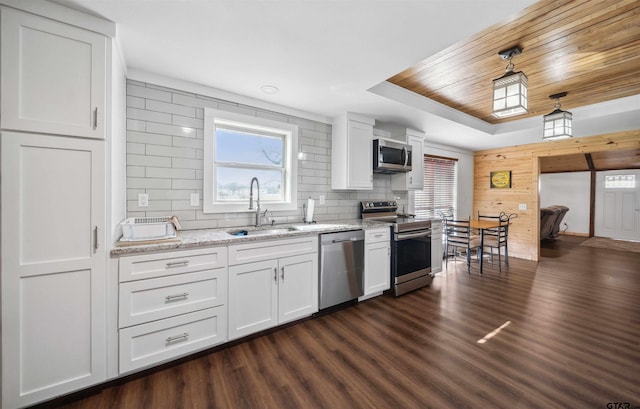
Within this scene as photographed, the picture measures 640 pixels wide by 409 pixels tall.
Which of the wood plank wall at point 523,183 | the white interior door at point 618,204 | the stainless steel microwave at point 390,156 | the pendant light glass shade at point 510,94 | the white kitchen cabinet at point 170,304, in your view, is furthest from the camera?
the white interior door at point 618,204

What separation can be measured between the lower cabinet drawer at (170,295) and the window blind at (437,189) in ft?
12.9

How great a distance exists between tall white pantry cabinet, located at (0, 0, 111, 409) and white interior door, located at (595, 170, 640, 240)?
40.2 feet

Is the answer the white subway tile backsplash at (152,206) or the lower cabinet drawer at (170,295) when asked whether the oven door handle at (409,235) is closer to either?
the lower cabinet drawer at (170,295)

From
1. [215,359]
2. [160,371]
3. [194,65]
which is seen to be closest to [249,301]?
[215,359]

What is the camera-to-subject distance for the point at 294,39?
5.90 feet

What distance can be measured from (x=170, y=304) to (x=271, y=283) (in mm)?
809

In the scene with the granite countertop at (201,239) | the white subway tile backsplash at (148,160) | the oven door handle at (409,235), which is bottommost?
the oven door handle at (409,235)

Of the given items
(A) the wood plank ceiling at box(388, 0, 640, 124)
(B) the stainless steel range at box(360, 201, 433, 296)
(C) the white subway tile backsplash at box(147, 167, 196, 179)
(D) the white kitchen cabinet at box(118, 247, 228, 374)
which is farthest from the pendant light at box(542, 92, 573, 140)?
(C) the white subway tile backsplash at box(147, 167, 196, 179)

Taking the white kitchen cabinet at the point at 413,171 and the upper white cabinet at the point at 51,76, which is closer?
the upper white cabinet at the point at 51,76

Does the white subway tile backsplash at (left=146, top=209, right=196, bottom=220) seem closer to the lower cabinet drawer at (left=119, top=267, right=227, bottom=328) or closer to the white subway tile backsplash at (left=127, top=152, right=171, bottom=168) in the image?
the white subway tile backsplash at (left=127, top=152, right=171, bottom=168)

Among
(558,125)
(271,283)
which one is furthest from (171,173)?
(558,125)

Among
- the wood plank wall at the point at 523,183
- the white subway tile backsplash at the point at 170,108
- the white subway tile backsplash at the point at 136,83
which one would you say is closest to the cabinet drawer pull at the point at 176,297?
the white subway tile backsplash at the point at 170,108

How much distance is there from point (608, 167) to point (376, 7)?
409 inches

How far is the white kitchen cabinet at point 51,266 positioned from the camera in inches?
54.0
